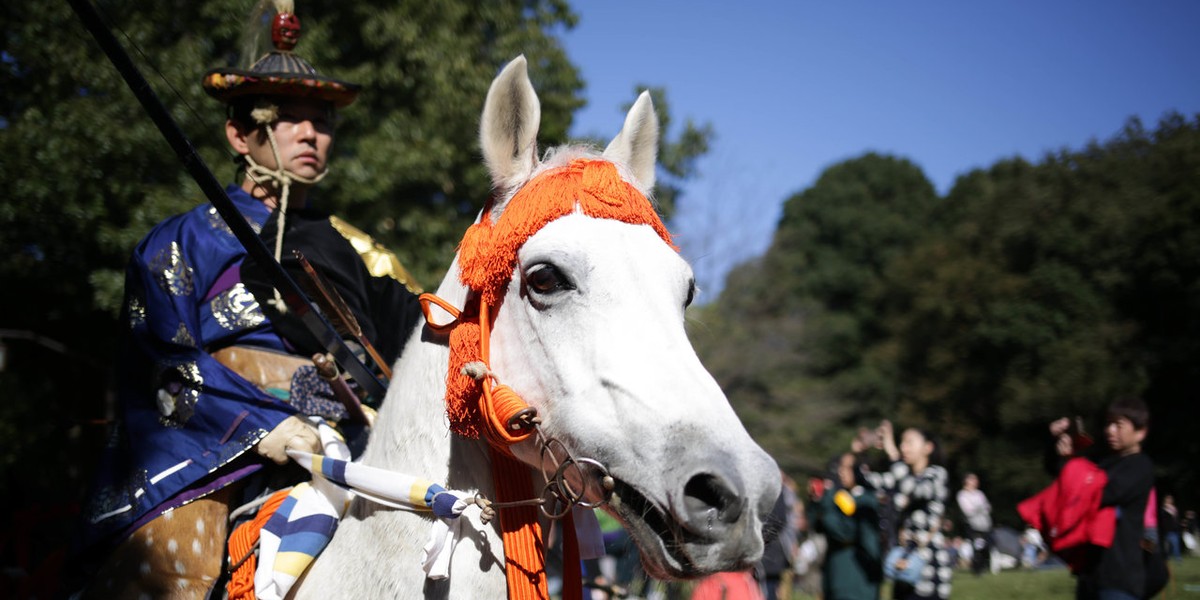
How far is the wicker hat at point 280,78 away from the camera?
3.46 metres

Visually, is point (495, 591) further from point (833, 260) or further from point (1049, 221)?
point (833, 260)

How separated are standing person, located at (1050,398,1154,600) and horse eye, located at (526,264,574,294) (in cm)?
552

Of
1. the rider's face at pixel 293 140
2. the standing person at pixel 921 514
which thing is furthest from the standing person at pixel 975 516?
the rider's face at pixel 293 140

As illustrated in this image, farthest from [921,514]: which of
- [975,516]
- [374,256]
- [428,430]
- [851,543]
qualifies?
[975,516]

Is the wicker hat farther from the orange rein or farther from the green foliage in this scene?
the green foliage

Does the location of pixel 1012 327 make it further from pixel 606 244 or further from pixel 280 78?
pixel 606 244

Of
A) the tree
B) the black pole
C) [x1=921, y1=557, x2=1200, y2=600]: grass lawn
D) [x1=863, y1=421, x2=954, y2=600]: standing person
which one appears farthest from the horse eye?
the tree

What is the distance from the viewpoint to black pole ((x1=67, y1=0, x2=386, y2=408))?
93.6 inches

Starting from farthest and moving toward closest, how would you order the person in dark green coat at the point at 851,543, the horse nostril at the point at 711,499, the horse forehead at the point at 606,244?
the person in dark green coat at the point at 851,543, the horse forehead at the point at 606,244, the horse nostril at the point at 711,499

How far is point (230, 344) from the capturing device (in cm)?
322

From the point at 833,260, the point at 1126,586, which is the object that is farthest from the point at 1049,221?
the point at 1126,586

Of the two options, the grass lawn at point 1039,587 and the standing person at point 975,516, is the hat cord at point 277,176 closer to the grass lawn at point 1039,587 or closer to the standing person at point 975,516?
the grass lawn at point 1039,587

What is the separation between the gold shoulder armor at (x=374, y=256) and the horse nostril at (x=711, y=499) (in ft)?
7.02

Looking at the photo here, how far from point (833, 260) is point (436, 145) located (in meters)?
36.4
